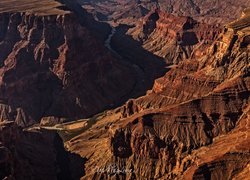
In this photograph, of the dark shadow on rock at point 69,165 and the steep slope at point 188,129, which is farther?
the dark shadow on rock at point 69,165

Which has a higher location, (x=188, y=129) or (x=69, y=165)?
(x=188, y=129)

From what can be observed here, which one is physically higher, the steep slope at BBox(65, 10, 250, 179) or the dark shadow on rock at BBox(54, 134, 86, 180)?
the steep slope at BBox(65, 10, 250, 179)

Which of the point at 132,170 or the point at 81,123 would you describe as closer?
the point at 132,170

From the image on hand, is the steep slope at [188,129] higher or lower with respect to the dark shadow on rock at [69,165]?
higher

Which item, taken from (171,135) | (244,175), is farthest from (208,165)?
(171,135)

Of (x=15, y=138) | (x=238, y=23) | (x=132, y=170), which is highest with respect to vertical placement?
(x=238, y=23)

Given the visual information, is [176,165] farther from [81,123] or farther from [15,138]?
[81,123]

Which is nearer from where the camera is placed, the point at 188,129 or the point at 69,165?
the point at 188,129

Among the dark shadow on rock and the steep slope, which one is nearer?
the steep slope
